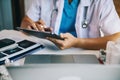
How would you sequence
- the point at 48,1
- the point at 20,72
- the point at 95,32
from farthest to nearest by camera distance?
the point at 48,1, the point at 95,32, the point at 20,72

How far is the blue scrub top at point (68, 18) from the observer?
49.8 inches

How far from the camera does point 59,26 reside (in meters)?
1.28

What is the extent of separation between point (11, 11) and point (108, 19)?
1948 millimetres

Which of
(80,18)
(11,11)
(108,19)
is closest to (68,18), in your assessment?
(80,18)

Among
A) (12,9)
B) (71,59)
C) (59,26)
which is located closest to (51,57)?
(71,59)

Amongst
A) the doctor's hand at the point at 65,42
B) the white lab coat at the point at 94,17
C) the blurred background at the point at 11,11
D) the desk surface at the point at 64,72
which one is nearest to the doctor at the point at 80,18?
the white lab coat at the point at 94,17

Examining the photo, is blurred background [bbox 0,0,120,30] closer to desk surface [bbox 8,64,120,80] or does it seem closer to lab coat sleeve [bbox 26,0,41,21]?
lab coat sleeve [bbox 26,0,41,21]

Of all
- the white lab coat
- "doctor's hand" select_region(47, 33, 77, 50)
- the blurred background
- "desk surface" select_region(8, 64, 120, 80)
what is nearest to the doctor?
the white lab coat

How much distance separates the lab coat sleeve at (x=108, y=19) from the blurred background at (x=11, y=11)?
170cm

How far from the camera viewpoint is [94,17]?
1218 millimetres

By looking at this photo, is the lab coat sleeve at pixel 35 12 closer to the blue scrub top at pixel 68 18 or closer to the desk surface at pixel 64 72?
the blue scrub top at pixel 68 18

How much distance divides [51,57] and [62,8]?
509mm

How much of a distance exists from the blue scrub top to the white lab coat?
3 cm

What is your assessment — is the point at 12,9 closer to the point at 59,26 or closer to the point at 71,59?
the point at 59,26
